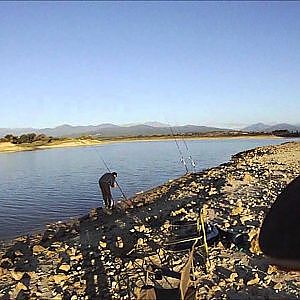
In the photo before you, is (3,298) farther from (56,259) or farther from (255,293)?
(255,293)

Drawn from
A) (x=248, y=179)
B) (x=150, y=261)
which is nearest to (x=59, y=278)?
(x=150, y=261)

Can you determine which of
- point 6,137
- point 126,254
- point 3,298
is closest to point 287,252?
point 3,298

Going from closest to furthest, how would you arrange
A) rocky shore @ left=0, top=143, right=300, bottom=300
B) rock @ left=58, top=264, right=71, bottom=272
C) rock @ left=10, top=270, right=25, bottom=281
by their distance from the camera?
rocky shore @ left=0, top=143, right=300, bottom=300
rock @ left=10, top=270, right=25, bottom=281
rock @ left=58, top=264, right=71, bottom=272

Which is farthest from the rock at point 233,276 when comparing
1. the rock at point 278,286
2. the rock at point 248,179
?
the rock at point 248,179

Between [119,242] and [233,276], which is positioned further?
[119,242]

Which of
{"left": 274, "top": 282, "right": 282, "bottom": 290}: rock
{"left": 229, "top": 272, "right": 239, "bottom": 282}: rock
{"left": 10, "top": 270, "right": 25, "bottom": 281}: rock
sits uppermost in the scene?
{"left": 229, "top": 272, "right": 239, "bottom": 282}: rock

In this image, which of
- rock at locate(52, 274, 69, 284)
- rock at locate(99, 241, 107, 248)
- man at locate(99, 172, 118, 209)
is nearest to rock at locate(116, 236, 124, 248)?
rock at locate(99, 241, 107, 248)

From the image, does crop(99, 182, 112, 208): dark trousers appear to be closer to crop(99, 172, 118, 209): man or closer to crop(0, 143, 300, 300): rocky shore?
crop(99, 172, 118, 209): man

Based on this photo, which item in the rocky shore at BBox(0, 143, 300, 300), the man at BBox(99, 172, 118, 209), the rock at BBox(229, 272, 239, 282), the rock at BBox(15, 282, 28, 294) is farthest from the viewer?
the man at BBox(99, 172, 118, 209)

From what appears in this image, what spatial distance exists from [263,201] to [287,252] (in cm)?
1087

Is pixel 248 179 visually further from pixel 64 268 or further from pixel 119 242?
pixel 64 268

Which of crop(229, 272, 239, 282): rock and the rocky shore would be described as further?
Result: crop(229, 272, 239, 282): rock

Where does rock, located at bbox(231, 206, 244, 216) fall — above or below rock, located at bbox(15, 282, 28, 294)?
above

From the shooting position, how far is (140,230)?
34.2ft
